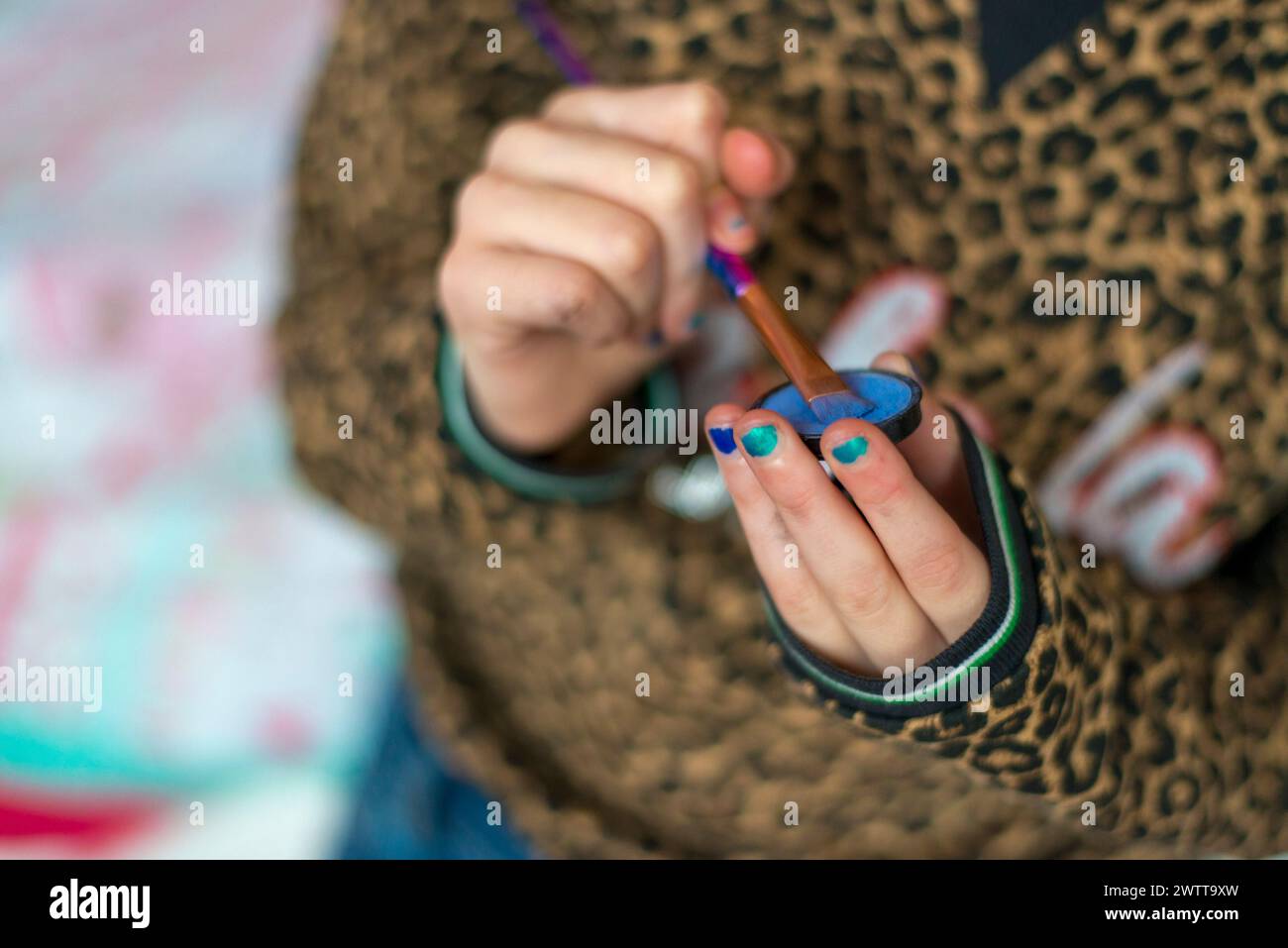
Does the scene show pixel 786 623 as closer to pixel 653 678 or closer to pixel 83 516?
pixel 653 678

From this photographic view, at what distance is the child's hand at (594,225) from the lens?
15.3 inches

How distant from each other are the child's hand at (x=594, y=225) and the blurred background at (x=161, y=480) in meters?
0.51

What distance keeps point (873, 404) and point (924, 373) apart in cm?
13

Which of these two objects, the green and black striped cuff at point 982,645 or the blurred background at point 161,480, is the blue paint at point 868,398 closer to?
the green and black striped cuff at point 982,645

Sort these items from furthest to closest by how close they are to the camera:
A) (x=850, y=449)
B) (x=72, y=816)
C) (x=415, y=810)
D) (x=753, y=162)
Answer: (x=72, y=816) < (x=415, y=810) < (x=753, y=162) < (x=850, y=449)

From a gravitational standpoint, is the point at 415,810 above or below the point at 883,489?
below

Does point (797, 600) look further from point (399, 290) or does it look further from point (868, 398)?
point (399, 290)

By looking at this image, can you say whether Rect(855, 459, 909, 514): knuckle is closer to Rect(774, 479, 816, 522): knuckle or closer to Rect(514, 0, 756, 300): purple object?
Rect(774, 479, 816, 522): knuckle

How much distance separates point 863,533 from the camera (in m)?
0.31

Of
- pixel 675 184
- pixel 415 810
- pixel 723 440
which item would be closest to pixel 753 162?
pixel 675 184

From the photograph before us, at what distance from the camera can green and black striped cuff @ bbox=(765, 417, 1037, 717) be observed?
32 centimetres
